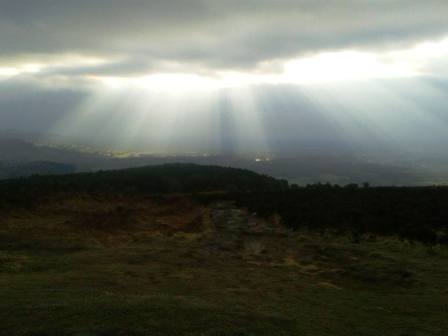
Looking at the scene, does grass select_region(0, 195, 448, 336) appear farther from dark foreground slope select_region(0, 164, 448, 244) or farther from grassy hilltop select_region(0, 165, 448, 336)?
dark foreground slope select_region(0, 164, 448, 244)

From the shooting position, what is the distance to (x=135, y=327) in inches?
391

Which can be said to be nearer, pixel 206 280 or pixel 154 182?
pixel 206 280

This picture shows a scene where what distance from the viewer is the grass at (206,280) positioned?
10812mm

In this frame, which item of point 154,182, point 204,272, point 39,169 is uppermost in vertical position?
point 39,169

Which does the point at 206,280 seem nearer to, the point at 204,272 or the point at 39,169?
the point at 204,272

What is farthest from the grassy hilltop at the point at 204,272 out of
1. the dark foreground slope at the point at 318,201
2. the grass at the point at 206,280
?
the dark foreground slope at the point at 318,201

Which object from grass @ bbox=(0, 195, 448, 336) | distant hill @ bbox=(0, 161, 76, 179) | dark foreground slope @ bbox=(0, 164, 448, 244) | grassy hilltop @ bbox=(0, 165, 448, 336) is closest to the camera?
grass @ bbox=(0, 195, 448, 336)

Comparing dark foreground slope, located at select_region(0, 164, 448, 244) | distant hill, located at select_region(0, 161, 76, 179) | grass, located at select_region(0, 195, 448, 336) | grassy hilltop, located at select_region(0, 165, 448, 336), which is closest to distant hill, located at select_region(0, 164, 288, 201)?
dark foreground slope, located at select_region(0, 164, 448, 244)

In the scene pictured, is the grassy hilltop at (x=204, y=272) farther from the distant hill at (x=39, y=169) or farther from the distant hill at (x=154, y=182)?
the distant hill at (x=39, y=169)

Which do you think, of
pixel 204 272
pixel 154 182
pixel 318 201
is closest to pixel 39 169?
pixel 154 182

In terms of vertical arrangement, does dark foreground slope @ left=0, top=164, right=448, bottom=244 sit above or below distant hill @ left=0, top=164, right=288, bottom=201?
below

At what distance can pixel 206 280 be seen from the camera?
18.1 m

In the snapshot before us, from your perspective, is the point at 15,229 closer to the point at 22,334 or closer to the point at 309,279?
the point at 309,279

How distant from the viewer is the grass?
10812 millimetres
